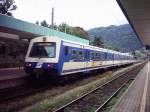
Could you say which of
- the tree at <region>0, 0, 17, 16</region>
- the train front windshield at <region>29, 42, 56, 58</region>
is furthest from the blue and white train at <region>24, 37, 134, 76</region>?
the tree at <region>0, 0, 17, 16</region>

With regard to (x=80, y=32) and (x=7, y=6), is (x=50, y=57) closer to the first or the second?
(x=7, y=6)

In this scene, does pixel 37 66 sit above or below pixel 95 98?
above

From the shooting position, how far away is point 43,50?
742 inches

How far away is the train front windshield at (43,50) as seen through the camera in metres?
18.6

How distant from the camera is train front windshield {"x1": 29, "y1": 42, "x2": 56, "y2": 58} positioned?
1856 cm

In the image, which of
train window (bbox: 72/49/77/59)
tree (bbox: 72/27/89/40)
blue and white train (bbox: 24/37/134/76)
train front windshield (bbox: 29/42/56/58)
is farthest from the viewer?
tree (bbox: 72/27/89/40)

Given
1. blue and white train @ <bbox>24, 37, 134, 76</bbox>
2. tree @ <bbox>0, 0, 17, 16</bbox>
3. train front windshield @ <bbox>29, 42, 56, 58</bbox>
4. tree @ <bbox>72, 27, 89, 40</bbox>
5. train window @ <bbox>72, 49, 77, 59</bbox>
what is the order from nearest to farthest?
blue and white train @ <bbox>24, 37, 134, 76</bbox>, train front windshield @ <bbox>29, 42, 56, 58</bbox>, train window @ <bbox>72, 49, 77, 59</bbox>, tree @ <bbox>0, 0, 17, 16</bbox>, tree @ <bbox>72, 27, 89, 40</bbox>

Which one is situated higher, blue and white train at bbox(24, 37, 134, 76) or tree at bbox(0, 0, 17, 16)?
tree at bbox(0, 0, 17, 16)

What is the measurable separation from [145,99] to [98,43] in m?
87.9

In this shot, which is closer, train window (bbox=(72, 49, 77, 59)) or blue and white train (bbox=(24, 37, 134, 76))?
blue and white train (bbox=(24, 37, 134, 76))

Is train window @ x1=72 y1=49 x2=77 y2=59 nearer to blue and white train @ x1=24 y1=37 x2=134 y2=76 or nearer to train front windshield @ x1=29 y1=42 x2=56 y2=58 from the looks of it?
blue and white train @ x1=24 y1=37 x2=134 y2=76

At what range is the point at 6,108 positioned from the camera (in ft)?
38.9

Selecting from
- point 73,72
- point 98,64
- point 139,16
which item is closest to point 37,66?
point 73,72

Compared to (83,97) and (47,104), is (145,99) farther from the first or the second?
(47,104)
